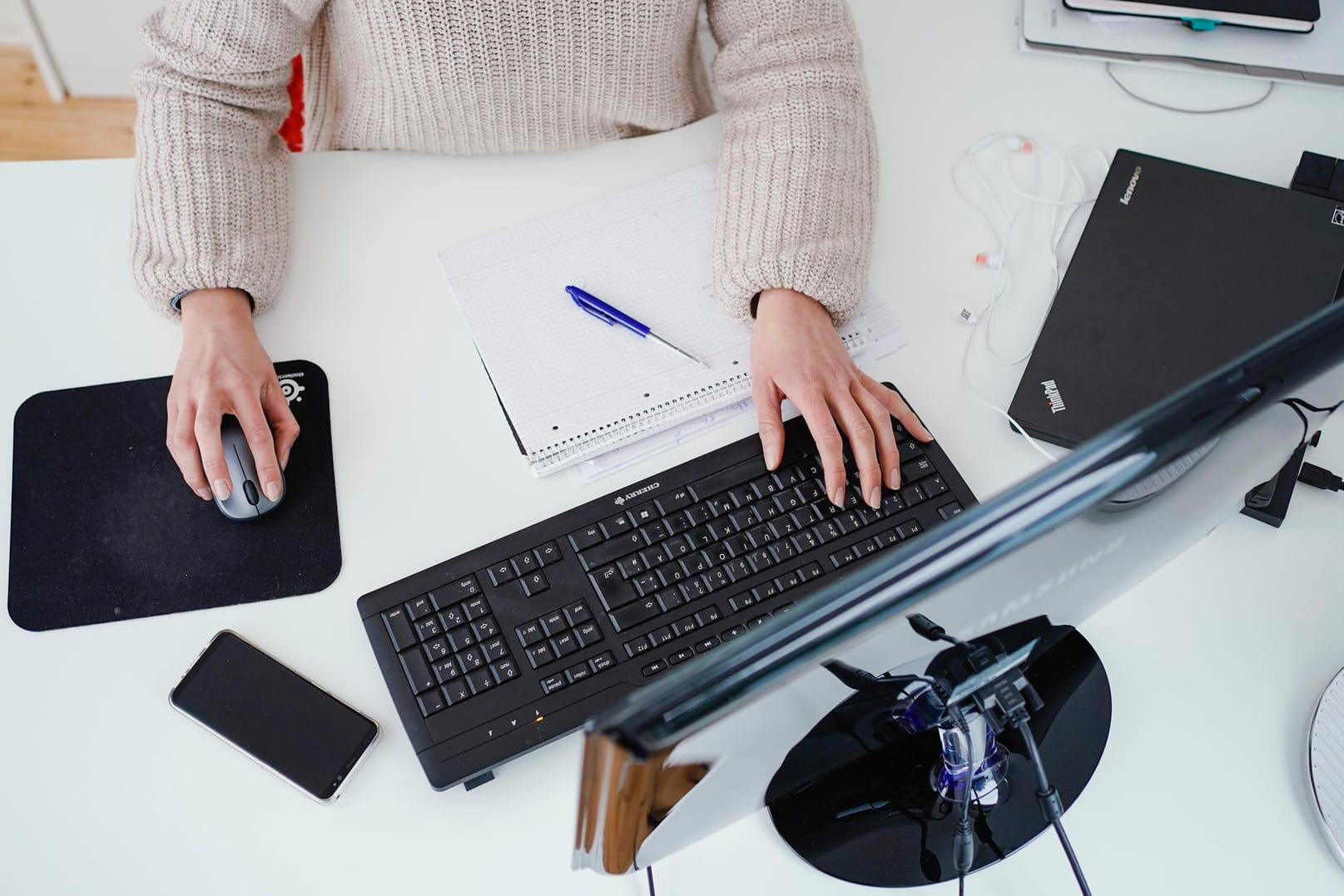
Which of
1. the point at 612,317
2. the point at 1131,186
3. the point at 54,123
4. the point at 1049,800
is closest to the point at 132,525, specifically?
the point at 612,317

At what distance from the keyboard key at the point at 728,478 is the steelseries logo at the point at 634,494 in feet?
0.10

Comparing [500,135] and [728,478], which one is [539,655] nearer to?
[728,478]

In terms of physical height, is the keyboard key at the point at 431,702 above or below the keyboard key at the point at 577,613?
below

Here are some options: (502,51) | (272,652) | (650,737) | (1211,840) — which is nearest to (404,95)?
(502,51)

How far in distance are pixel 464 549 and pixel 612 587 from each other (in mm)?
119

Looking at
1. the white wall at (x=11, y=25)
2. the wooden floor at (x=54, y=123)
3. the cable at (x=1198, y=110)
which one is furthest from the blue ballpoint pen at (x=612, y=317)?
the white wall at (x=11, y=25)

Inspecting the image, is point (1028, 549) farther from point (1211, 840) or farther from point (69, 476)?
point (69, 476)

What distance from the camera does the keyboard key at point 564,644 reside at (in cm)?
73

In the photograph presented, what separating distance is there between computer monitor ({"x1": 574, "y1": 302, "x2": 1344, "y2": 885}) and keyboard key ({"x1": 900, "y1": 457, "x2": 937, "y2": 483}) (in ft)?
0.65

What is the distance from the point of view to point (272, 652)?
0.74m

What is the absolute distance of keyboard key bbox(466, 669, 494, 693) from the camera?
713 mm

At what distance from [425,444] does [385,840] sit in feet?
0.96

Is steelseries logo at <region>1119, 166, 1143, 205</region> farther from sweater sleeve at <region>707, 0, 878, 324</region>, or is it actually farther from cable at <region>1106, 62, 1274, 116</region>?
sweater sleeve at <region>707, 0, 878, 324</region>

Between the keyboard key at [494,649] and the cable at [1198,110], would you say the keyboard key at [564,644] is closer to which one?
the keyboard key at [494,649]
